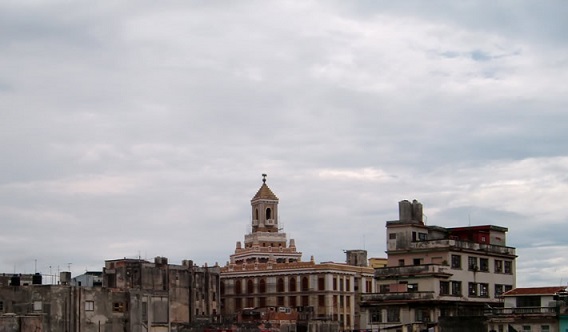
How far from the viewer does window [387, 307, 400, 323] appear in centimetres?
9725

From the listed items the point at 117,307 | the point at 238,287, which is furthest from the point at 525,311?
the point at 238,287

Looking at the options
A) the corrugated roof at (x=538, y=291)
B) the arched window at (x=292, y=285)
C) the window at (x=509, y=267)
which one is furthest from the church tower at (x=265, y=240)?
the corrugated roof at (x=538, y=291)

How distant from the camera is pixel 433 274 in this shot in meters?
95.8

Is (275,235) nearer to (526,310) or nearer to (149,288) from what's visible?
(149,288)

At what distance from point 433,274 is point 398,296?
4.01m

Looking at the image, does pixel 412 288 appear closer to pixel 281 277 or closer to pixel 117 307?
pixel 117 307

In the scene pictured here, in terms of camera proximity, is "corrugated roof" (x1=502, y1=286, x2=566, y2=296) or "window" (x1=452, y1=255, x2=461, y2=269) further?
"window" (x1=452, y1=255, x2=461, y2=269)

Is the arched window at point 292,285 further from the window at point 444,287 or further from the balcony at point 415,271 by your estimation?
the window at point 444,287

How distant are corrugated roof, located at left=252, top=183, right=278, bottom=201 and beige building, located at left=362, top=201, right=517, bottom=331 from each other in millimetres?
67768

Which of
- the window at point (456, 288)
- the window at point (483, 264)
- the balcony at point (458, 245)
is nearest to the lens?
the balcony at point (458, 245)

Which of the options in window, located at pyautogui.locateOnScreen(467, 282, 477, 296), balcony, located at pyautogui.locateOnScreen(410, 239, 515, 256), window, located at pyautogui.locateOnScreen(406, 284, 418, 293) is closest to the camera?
window, located at pyautogui.locateOnScreen(406, 284, 418, 293)

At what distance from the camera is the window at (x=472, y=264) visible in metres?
100

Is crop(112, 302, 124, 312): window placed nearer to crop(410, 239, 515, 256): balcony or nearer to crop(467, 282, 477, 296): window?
crop(410, 239, 515, 256): balcony

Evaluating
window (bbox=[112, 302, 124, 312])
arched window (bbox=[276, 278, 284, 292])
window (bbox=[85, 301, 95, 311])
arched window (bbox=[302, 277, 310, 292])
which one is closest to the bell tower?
arched window (bbox=[276, 278, 284, 292])
